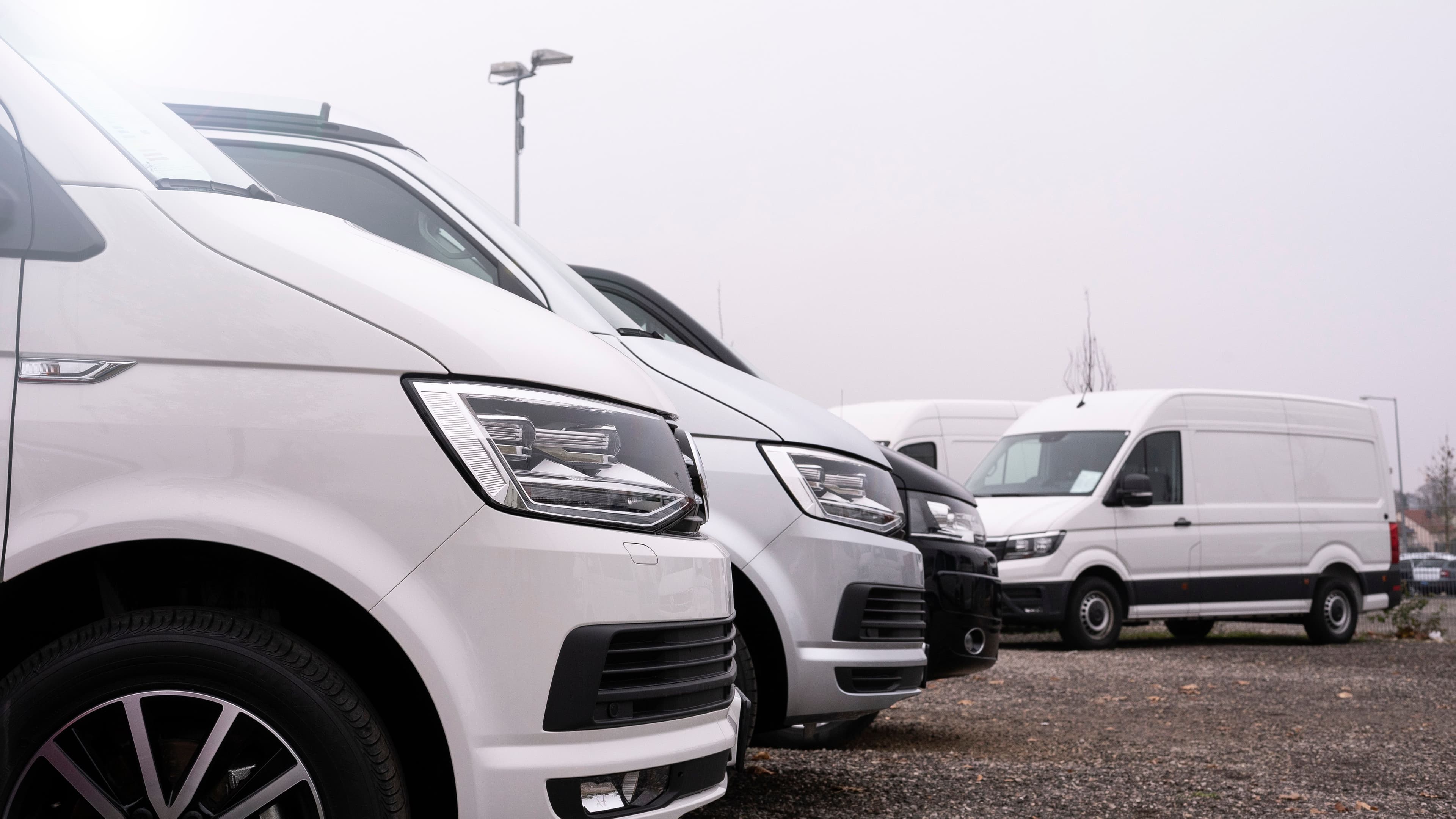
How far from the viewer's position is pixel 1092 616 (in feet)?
38.4

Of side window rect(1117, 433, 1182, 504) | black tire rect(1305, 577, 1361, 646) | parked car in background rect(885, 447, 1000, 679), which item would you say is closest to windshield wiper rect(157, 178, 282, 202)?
parked car in background rect(885, 447, 1000, 679)

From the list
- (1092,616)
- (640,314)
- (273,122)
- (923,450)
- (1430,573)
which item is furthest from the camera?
(1430,573)

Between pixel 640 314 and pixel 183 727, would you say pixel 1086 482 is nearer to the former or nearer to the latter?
Answer: pixel 640 314

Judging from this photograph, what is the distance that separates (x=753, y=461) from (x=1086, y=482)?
905cm

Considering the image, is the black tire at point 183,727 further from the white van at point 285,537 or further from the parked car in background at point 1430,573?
the parked car in background at point 1430,573

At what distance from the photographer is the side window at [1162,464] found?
40.1 feet

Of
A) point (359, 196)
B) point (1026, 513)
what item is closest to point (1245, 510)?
point (1026, 513)

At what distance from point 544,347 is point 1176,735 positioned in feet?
16.9

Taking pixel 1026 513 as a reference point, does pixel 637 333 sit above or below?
above

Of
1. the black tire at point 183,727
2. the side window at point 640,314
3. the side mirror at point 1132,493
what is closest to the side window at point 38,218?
the black tire at point 183,727

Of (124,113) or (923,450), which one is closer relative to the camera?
(124,113)

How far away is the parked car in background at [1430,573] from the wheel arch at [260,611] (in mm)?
14330

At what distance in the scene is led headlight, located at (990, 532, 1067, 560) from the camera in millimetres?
11484

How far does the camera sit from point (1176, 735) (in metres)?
6.38
